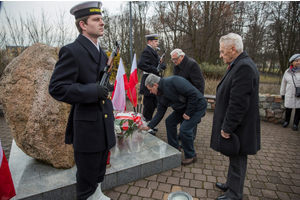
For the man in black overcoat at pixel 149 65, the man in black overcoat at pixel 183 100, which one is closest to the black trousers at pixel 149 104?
the man in black overcoat at pixel 149 65

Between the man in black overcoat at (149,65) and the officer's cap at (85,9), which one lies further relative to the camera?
the man in black overcoat at (149,65)

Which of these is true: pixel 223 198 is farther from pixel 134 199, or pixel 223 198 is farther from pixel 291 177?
pixel 291 177

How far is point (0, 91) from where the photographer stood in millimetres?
2729

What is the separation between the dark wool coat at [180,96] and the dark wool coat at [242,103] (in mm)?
931

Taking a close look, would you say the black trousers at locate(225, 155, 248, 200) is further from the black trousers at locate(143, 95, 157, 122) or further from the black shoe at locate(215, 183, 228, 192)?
the black trousers at locate(143, 95, 157, 122)

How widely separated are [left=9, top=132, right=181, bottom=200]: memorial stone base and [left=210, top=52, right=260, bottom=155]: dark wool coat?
1278 mm

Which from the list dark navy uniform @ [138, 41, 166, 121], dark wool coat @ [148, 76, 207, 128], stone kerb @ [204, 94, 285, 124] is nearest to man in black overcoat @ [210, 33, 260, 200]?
dark wool coat @ [148, 76, 207, 128]

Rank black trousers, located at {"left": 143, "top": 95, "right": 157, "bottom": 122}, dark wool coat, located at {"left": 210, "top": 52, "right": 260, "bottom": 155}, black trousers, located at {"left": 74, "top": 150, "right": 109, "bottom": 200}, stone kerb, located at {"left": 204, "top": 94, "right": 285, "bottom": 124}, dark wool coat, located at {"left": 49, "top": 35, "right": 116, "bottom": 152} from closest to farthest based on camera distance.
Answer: dark wool coat, located at {"left": 49, "top": 35, "right": 116, "bottom": 152} → black trousers, located at {"left": 74, "top": 150, "right": 109, "bottom": 200} → dark wool coat, located at {"left": 210, "top": 52, "right": 260, "bottom": 155} → black trousers, located at {"left": 143, "top": 95, "right": 157, "bottom": 122} → stone kerb, located at {"left": 204, "top": 94, "right": 285, "bottom": 124}

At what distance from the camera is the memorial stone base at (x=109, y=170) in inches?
91.2

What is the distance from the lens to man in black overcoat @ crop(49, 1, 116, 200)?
5.13 ft

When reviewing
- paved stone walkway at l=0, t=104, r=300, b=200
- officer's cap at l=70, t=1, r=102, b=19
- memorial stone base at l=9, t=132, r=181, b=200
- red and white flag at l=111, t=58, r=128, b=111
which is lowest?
paved stone walkway at l=0, t=104, r=300, b=200

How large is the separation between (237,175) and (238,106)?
84 centimetres

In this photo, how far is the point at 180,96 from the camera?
3.26m

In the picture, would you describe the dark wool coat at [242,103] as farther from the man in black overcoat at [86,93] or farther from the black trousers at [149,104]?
the black trousers at [149,104]
